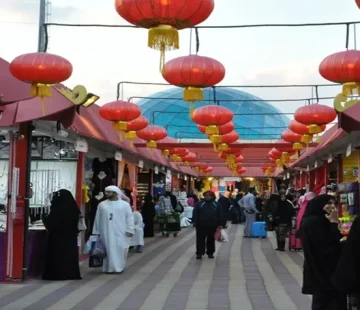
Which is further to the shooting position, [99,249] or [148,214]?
[148,214]

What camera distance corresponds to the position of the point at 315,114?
43.1 feet

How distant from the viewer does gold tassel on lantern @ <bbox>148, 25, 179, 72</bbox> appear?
7242 millimetres

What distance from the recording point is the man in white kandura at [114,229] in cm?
1184

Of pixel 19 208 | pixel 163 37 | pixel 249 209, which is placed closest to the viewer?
pixel 163 37

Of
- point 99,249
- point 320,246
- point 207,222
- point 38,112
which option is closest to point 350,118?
point 320,246

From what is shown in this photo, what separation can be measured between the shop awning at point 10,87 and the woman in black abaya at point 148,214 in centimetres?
1051

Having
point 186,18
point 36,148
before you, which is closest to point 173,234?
point 36,148

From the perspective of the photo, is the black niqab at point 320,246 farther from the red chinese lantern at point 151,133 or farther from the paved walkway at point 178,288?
the red chinese lantern at point 151,133

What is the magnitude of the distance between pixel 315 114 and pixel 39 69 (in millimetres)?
5924

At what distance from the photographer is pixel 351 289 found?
522 cm

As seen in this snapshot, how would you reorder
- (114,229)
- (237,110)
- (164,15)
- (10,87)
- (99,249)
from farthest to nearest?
1. (237,110)
2. (114,229)
3. (99,249)
4. (10,87)
5. (164,15)

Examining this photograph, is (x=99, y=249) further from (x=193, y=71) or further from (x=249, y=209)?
(x=249, y=209)

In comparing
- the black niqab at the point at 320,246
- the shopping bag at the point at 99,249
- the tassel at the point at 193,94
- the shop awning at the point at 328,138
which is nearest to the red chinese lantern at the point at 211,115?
the shop awning at the point at 328,138

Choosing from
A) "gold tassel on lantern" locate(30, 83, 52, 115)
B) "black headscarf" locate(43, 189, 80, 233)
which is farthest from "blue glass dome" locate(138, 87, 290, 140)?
"gold tassel on lantern" locate(30, 83, 52, 115)
